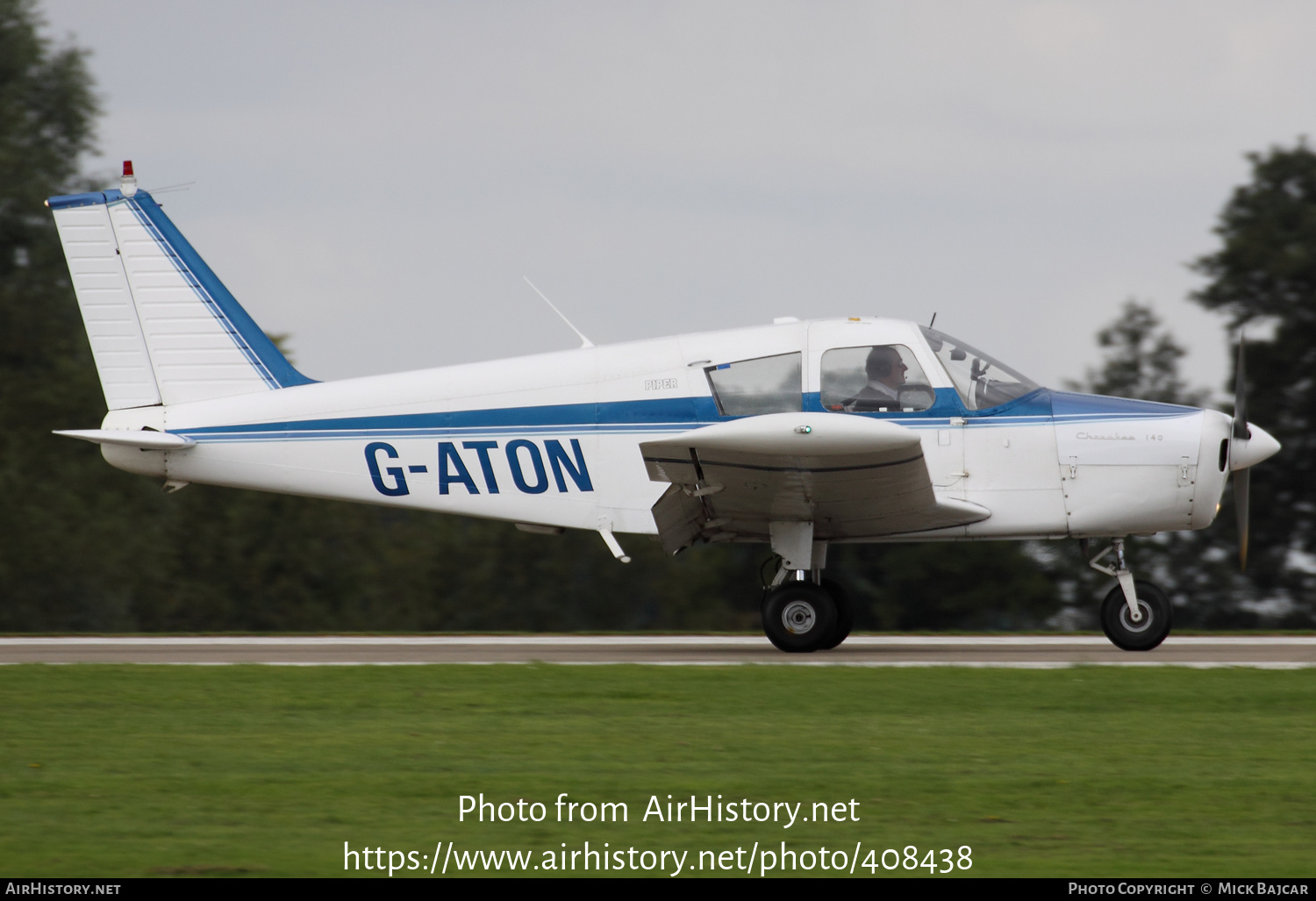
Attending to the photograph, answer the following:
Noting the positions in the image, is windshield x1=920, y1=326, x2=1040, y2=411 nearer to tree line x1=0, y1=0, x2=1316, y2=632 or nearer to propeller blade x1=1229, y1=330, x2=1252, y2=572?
propeller blade x1=1229, y1=330, x2=1252, y2=572

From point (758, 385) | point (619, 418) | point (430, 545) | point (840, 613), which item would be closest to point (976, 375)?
point (758, 385)

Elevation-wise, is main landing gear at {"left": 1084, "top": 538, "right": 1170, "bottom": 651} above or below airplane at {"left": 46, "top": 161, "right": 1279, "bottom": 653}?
below

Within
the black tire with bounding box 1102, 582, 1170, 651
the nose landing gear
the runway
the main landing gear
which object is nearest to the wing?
the nose landing gear

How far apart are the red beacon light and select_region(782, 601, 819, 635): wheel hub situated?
21.5 ft

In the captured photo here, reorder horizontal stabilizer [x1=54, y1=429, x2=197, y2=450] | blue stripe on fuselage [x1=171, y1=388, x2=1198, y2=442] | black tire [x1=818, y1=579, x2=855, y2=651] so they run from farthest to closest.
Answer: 1. horizontal stabilizer [x1=54, y1=429, x2=197, y2=450]
2. black tire [x1=818, y1=579, x2=855, y2=651]
3. blue stripe on fuselage [x1=171, y1=388, x2=1198, y2=442]

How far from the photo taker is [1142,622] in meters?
10.6

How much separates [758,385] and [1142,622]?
11.0 ft

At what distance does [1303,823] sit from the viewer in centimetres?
500

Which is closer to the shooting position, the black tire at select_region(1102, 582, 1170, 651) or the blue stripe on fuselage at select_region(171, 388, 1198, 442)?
the blue stripe on fuselage at select_region(171, 388, 1198, 442)

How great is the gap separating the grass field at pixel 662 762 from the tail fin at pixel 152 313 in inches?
130

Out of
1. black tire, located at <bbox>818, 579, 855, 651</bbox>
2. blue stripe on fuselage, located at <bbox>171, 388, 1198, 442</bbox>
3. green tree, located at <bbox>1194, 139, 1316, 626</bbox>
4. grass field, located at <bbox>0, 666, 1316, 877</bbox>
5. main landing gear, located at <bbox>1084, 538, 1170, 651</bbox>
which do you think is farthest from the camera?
green tree, located at <bbox>1194, 139, 1316, 626</bbox>

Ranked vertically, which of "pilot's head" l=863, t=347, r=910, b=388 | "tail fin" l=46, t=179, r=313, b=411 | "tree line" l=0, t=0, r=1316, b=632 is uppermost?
"tail fin" l=46, t=179, r=313, b=411

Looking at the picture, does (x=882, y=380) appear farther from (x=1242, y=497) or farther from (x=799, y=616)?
(x=1242, y=497)

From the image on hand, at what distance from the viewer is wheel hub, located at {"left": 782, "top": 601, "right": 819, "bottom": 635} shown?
1062cm
